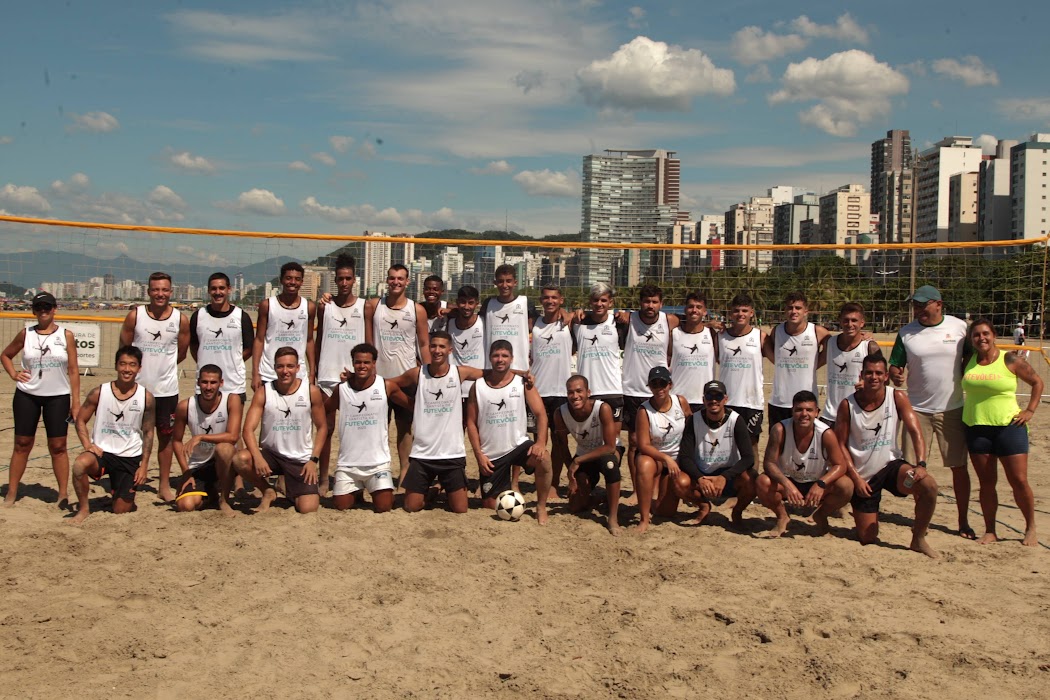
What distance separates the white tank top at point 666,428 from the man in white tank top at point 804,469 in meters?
0.55

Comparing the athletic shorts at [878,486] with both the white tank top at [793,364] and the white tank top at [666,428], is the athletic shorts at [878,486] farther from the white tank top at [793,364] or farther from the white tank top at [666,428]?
the white tank top at [666,428]

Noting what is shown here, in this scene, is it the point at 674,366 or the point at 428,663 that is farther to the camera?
the point at 674,366

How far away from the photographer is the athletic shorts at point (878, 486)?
486cm

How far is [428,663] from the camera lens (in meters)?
3.26

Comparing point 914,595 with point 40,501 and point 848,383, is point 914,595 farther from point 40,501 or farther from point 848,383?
point 40,501

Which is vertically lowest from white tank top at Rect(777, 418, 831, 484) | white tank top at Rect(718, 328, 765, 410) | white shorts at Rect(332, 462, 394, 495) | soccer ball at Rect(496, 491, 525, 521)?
soccer ball at Rect(496, 491, 525, 521)

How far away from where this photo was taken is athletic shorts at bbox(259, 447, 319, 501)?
5.29 metres

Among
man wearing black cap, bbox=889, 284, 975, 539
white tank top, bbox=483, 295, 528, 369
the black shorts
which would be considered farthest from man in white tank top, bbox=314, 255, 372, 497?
man wearing black cap, bbox=889, 284, 975, 539

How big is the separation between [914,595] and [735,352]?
2062 millimetres

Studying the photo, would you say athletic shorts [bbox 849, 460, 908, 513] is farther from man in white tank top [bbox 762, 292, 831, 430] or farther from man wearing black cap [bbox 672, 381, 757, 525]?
man in white tank top [bbox 762, 292, 831, 430]

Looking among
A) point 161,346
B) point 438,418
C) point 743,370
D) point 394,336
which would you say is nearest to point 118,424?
point 161,346

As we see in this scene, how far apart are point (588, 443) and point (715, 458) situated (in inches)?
32.2

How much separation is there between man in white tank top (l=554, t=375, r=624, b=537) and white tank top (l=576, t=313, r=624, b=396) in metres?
0.31

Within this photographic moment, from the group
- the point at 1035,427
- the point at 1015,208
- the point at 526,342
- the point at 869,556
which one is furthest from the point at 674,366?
the point at 1015,208
